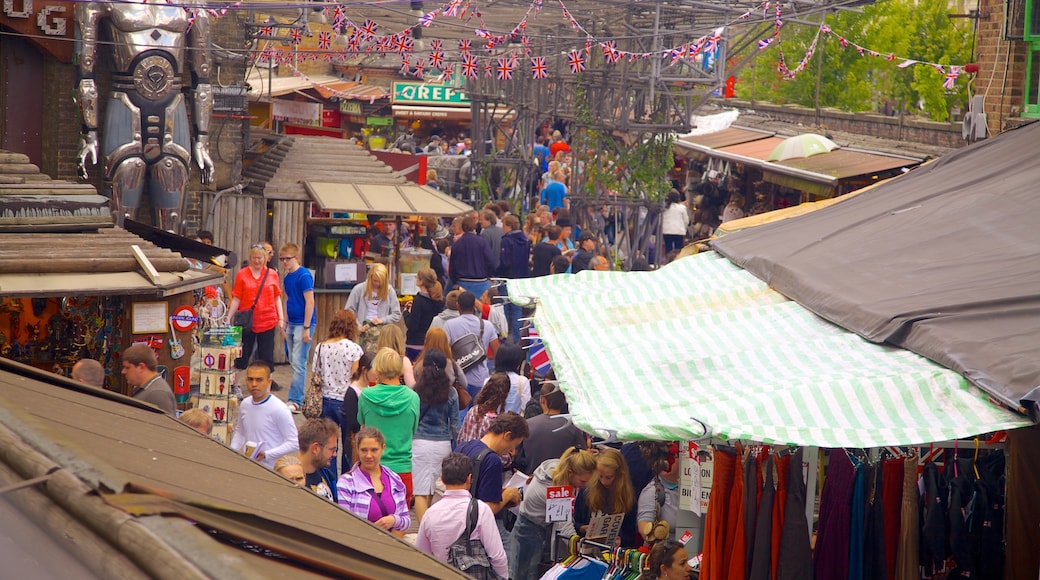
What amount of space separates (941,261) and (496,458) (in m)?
2.85

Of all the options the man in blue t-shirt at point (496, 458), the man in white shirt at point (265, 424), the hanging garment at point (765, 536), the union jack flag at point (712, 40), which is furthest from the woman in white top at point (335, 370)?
the union jack flag at point (712, 40)

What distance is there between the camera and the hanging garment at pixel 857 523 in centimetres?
578

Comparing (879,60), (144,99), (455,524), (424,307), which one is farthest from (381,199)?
(879,60)

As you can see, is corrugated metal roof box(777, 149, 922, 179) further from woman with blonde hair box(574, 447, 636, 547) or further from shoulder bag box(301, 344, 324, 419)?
woman with blonde hair box(574, 447, 636, 547)

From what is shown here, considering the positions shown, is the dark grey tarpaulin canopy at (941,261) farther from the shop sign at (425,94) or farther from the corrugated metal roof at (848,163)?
the shop sign at (425,94)

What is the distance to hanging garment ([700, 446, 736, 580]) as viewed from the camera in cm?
609

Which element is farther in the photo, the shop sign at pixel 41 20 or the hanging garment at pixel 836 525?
the shop sign at pixel 41 20

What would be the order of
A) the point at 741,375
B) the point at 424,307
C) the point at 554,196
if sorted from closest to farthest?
the point at 741,375, the point at 424,307, the point at 554,196

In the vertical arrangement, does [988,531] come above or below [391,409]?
above

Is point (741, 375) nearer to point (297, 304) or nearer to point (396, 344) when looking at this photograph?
point (396, 344)

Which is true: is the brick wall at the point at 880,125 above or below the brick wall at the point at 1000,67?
below

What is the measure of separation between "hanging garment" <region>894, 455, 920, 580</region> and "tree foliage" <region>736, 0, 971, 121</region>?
2013 centimetres

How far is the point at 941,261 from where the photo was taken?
6109 millimetres

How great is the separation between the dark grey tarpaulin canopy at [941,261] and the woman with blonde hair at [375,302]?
464cm
